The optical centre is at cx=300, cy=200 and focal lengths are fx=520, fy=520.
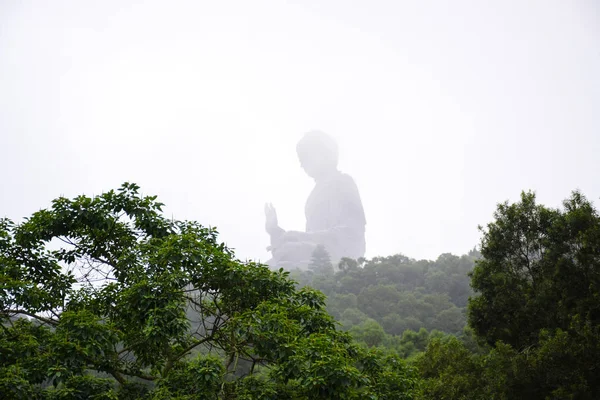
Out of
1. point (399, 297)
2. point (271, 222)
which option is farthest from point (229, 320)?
point (271, 222)

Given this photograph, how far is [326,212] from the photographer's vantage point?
74.2 m

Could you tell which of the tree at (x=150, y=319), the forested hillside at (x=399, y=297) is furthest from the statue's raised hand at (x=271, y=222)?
the tree at (x=150, y=319)

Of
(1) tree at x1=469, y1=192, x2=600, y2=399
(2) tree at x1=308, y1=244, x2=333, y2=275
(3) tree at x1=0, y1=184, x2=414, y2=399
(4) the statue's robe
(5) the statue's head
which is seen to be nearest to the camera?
(3) tree at x1=0, y1=184, x2=414, y2=399

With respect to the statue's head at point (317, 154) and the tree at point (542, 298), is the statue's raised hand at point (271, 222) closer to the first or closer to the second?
the statue's head at point (317, 154)

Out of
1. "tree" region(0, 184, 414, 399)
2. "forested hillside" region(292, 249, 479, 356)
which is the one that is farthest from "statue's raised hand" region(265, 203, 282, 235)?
"tree" region(0, 184, 414, 399)

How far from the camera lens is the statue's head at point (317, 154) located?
74.7 metres

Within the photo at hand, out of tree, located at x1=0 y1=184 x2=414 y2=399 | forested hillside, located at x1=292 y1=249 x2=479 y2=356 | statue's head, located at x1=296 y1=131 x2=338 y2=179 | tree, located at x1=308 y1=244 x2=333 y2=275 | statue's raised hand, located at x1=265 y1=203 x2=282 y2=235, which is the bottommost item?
tree, located at x1=0 y1=184 x2=414 y2=399

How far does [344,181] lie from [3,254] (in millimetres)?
67943

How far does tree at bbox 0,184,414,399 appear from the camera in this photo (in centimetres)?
583

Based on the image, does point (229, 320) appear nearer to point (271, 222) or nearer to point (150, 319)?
point (150, 319)

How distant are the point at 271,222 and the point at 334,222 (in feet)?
29.6

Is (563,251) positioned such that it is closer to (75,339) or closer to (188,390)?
(188,390)

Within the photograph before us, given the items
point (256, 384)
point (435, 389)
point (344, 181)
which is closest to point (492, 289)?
point (435, 389)

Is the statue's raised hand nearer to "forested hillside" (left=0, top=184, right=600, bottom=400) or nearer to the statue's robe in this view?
the statue's robe
